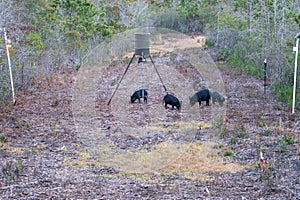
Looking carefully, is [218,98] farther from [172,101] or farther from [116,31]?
[116,31]

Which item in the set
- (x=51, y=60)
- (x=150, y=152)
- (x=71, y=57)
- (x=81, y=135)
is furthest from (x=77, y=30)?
(x=150, y=152)

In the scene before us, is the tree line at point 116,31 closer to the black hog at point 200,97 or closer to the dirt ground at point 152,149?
the dirt ground at point 152,149

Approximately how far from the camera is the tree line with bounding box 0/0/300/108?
402 inches

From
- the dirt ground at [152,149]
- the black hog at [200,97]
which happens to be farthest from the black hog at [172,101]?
the black hog at [200,97]

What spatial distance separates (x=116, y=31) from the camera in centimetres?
1586

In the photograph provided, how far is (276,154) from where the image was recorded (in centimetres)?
586

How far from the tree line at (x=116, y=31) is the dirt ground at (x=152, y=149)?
80 centimetres

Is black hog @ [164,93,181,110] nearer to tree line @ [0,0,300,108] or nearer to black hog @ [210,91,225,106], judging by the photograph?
black hog @ [210,91,225,106]

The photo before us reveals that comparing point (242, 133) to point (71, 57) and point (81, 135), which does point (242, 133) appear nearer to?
point (81, 135)

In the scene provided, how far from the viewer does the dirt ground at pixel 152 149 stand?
4.89 meters

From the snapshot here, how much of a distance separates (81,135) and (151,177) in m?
2.33

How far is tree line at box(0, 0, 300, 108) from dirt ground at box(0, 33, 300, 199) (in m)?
0.80

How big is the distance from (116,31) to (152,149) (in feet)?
32.9

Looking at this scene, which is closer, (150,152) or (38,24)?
(150,152)
